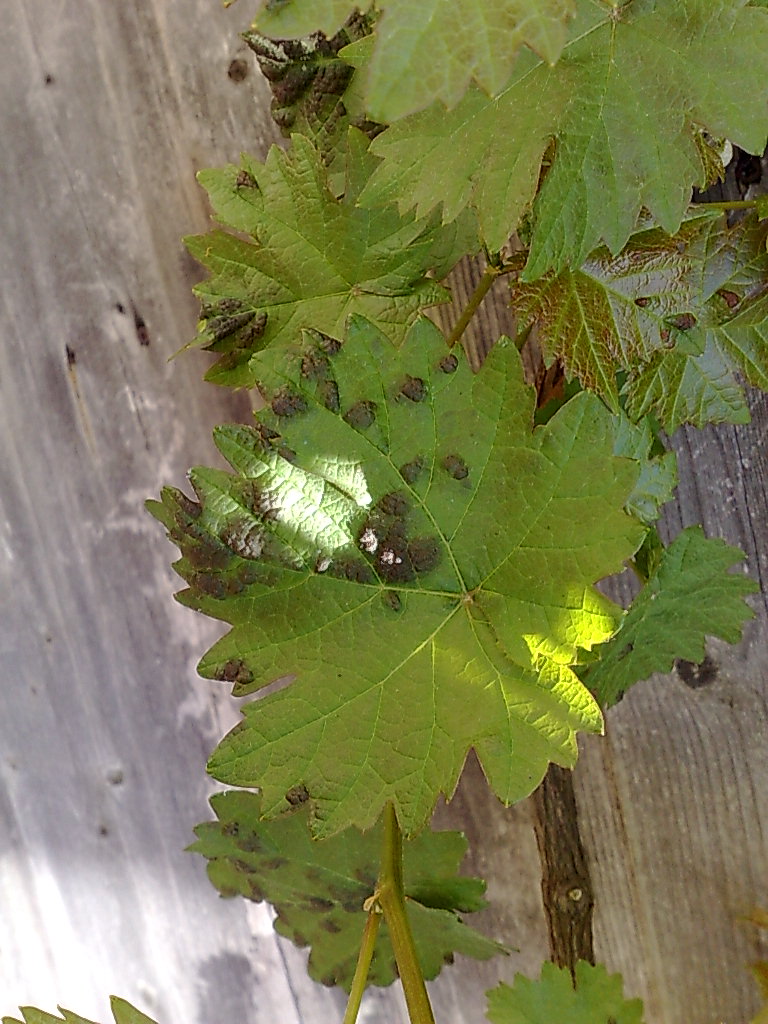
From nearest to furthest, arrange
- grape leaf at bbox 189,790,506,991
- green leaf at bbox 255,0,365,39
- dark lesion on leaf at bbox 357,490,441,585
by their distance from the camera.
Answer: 1. green leaf at bbox 255,0,365,39
2. dark lesion on leaf at bbox 357,490,441,585
3. grape leaf at bbox 189,790,506,991

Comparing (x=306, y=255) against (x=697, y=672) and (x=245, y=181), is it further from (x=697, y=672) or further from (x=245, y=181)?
(x=697, y=672)

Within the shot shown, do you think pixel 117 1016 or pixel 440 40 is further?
pixel 117 1016

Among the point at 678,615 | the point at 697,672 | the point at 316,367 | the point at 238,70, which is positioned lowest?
the point at 697,672

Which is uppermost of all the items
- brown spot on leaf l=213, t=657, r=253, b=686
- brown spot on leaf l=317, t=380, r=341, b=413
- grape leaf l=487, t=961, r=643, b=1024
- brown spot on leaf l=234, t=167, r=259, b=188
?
brown spot on leaf l=234, t=167, r=259, b=188

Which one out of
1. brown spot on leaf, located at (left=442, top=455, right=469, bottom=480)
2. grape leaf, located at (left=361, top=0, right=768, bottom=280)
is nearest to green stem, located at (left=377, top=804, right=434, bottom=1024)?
brown spot on leaf, located at (left=442, top=455, right=469, bottom=480)

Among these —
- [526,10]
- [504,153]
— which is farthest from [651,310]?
[526,10]

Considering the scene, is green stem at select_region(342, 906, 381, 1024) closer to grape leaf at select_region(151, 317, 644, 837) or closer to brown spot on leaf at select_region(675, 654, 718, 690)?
grape leaf at select_region(151, 317, 644, 837)

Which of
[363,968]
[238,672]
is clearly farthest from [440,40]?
[363,968]
